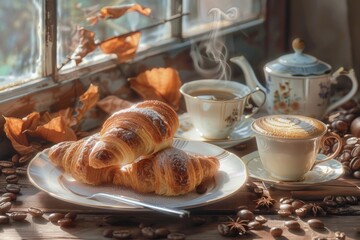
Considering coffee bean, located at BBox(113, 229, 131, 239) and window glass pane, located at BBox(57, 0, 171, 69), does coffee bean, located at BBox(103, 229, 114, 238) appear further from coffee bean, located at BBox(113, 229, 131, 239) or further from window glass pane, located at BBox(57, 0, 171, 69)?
window glass pane, located at BBox(57, 0, 171, 69)

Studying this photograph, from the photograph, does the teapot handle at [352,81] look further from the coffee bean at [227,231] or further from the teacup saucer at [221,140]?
the coffee bean at [227,231]

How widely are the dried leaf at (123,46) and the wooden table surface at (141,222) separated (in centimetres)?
40

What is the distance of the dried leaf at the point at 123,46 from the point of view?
4.85ft

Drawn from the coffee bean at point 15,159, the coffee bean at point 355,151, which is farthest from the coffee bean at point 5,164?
the coffee bean at point 355,151

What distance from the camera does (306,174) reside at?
4.04ft

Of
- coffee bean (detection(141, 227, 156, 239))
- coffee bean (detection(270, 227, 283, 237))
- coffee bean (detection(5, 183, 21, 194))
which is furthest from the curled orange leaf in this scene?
coffee bean (detection(270, 227, 283, 237))

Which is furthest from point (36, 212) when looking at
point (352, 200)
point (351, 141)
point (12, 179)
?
point (351, 141)

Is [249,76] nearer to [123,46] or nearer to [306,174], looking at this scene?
[123,46]

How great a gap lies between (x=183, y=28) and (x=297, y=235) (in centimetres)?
74

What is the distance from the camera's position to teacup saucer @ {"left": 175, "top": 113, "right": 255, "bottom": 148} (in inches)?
54.2

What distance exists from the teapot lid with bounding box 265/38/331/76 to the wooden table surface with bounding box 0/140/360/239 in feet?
1.23

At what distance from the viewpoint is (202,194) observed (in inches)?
44.2

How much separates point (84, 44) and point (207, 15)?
38cm

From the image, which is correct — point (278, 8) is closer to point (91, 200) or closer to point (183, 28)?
point (183, 28)
